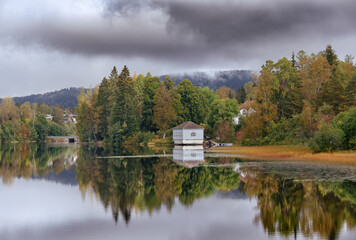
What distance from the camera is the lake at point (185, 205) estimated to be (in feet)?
48.0

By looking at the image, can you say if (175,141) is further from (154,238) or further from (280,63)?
(154,238)

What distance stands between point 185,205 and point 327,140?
28.7 metres

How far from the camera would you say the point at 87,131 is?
391 feet

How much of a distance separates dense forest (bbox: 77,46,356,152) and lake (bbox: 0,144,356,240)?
2031 cm

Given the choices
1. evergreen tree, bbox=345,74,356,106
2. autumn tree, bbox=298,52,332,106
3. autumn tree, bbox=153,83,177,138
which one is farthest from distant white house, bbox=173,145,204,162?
autumn tree, bbox=153,83,177,138

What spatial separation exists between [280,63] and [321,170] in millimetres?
55252

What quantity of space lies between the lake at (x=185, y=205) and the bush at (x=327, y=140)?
11.4 meters

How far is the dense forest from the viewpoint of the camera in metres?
57.8

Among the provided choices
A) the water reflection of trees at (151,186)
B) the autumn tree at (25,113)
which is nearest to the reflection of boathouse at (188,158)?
the water reflection of trees at (151,186)

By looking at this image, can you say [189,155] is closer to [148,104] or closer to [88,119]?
[148,104]

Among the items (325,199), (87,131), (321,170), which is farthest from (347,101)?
(87,131)

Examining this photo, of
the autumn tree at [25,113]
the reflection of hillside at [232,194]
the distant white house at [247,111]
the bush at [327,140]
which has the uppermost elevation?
the autumn tree at [25,113]

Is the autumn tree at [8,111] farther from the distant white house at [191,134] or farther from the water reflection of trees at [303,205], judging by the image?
the water reflection of trees at [303,205]

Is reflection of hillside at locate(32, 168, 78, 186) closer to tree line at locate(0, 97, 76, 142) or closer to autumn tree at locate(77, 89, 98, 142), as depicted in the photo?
autumn tree at locate(77, 89, 98, 142)
